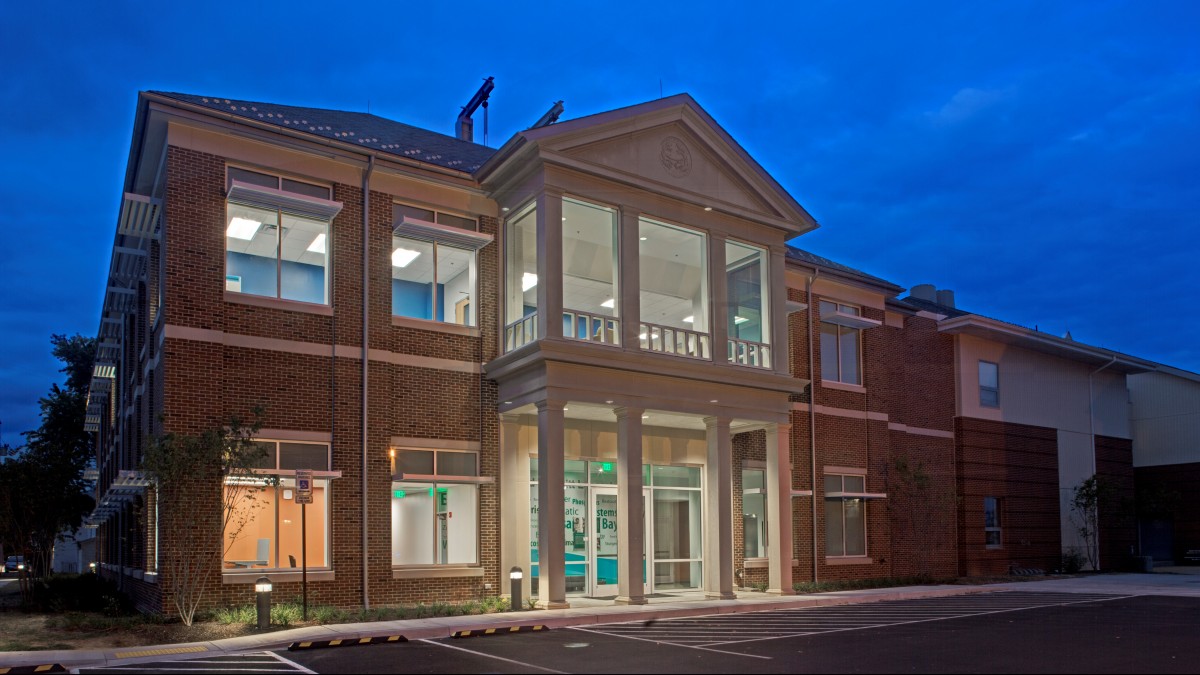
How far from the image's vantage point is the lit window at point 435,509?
20.8 metres

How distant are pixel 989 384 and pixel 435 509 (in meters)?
21.8

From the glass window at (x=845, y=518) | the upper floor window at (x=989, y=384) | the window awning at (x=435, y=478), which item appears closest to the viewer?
the window awning at (x=435, y=478)

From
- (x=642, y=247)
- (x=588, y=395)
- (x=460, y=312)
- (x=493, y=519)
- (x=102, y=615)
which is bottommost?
(x=102, y=615)

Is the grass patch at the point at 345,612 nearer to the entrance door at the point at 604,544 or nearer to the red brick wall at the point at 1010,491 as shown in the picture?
the entrance door at the point at 604,544

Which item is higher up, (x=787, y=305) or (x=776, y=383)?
(x=787, y=305)

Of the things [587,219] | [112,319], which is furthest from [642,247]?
[112,319]

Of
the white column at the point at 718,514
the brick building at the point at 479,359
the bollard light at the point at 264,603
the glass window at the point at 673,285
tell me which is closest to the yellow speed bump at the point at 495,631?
the brick building at the point at 479,359

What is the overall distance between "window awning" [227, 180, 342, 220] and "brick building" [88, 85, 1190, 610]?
5 centimetres

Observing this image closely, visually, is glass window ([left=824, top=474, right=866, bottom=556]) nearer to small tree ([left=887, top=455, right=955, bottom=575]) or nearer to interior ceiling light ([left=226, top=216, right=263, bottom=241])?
small tree ([left=887, top=455, right=955, bottom=575])

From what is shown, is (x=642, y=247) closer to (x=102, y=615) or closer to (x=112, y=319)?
(x=102, y=615)

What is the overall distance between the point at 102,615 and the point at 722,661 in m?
12.8

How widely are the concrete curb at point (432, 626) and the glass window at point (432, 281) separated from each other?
6.57 meters

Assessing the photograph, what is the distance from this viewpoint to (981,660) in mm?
13570

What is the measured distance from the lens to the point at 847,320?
95.3 feet
